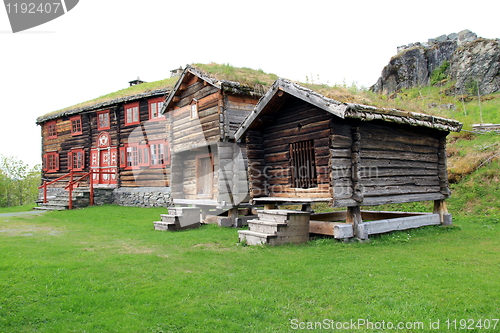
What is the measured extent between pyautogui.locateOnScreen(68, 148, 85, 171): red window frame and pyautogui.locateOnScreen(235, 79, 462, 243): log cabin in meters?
20.7

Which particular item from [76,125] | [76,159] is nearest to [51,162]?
[76,159]

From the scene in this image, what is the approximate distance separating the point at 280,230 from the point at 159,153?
16.1 meters

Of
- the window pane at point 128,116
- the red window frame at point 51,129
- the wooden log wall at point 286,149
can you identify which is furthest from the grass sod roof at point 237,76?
A: the red window frame at point 51,129

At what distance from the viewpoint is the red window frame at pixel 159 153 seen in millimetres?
22763

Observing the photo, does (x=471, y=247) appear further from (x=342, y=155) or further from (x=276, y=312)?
(x=276, y=312)

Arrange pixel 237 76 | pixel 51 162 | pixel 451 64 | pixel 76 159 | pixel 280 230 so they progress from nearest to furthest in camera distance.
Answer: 1. pixel 280 230
2. pixel 237 76
3. pixel 76 159
4. pixel 51 162
5. pixel 451 64

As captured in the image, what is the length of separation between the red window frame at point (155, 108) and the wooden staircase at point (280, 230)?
623 inches

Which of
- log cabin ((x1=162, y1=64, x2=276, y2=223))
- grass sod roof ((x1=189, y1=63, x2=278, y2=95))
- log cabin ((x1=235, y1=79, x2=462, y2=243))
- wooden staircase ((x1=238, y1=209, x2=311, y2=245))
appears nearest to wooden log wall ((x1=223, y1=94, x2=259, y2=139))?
log cabin ((x1=162, y1=64, x2=276, y2=223))

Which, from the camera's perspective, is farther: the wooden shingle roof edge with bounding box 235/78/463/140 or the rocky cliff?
the rocky cliff

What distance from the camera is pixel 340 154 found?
8648 mm

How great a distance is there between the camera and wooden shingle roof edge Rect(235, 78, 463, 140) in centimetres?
805

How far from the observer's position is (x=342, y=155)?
8.69 meters

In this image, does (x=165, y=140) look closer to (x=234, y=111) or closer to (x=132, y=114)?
(x=132, y=114)

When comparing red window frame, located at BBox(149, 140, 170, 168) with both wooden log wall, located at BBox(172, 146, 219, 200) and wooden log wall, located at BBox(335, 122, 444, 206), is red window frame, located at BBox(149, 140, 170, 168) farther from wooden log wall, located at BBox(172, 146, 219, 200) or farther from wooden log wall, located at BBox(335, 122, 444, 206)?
→ wooden log wall, located at BBox(335, 122, 444, 206)
